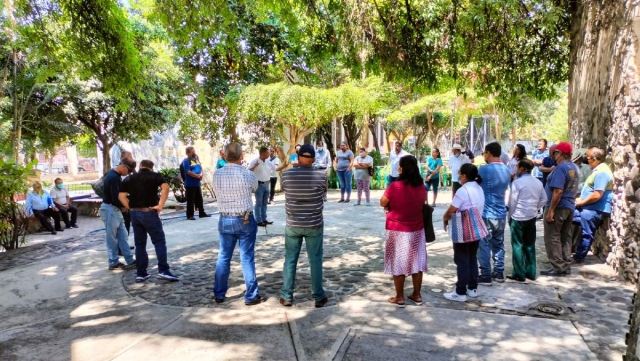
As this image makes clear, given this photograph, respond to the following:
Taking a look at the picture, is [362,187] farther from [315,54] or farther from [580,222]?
[580,222]

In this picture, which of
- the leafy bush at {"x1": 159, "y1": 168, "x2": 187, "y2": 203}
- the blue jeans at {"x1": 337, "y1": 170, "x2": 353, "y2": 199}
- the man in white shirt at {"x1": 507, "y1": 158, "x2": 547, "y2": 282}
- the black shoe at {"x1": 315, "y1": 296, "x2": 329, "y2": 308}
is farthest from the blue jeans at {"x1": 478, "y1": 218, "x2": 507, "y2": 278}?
the leafy bush at {"x1": 159, "y1": 168, "x2": 187, "y2": 203}

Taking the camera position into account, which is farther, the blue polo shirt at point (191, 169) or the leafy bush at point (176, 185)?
the leafy bush at point (176, 185)

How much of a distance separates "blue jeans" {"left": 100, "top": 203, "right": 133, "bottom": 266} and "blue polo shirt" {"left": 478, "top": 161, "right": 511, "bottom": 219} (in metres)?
5.07

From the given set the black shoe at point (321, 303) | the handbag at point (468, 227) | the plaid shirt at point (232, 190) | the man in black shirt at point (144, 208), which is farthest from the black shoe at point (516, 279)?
the man in black shirt at point (144, 208)

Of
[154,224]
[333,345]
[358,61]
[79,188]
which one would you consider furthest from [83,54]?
[79,188]

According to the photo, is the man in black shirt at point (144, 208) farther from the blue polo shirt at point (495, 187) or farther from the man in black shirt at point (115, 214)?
the blue polo shirt at point (495, 187)

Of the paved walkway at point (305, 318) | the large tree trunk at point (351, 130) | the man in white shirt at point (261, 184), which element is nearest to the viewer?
the paved walkway at point (305, 318)

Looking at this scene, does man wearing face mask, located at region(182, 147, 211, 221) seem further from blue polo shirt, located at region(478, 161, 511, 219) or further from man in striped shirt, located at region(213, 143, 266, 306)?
blue polo shirt, located at region(478, 161, 511, 219)

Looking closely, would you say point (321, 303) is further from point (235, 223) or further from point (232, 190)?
point (232, 190)

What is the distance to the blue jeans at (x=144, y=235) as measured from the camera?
5457 millimetres

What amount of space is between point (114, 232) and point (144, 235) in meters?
0.87

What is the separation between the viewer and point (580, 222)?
6.12 meters

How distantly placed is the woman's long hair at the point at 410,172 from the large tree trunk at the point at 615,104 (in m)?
3.06

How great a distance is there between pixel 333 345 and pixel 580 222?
14.6 ft
